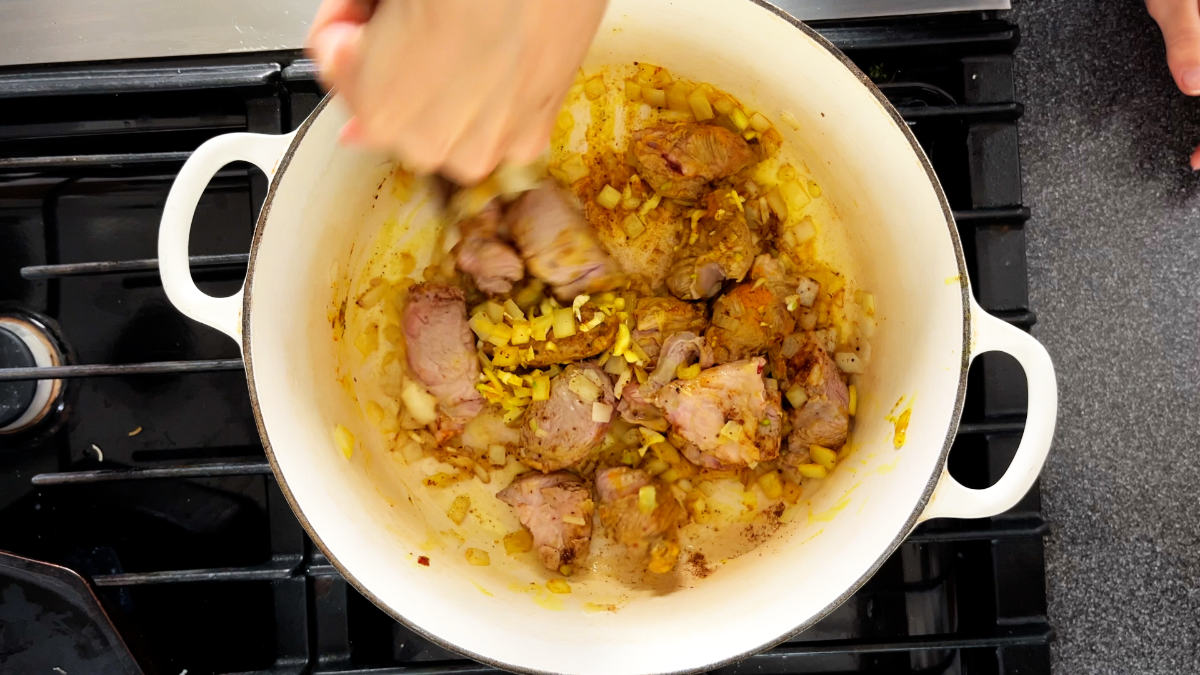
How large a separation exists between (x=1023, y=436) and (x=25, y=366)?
1200 mm

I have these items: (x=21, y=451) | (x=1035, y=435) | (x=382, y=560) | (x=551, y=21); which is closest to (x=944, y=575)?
(x=1035, y=435)

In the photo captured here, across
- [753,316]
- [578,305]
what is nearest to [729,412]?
[753,316]

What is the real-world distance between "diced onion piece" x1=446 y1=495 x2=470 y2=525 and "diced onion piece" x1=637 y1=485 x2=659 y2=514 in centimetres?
25

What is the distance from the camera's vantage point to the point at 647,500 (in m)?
1.01

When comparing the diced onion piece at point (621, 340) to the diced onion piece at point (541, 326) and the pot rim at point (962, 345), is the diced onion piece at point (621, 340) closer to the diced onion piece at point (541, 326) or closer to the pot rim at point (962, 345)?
the diced onion piece at point (541, 326)

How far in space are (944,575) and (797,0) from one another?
778 mm

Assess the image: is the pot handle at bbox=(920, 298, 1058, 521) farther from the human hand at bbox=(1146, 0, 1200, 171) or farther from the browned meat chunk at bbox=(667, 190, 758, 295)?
the human hand at bbox=(1146, 0, 1200, 171)

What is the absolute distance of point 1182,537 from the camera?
1026 mm

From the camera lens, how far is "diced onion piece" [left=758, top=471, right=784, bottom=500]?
106 centimetres

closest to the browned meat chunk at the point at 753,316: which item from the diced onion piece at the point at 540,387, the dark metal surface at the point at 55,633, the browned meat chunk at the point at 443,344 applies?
the diced onion piece at the point at 540,387

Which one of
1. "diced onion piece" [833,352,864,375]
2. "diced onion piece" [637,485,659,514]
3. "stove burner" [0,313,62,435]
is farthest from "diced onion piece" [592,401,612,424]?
"stove burner" [0,313,62,435]

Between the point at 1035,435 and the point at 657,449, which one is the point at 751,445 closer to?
the point at 657,449

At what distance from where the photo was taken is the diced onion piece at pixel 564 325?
3.34 ft

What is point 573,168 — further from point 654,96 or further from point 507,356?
point 507,356
